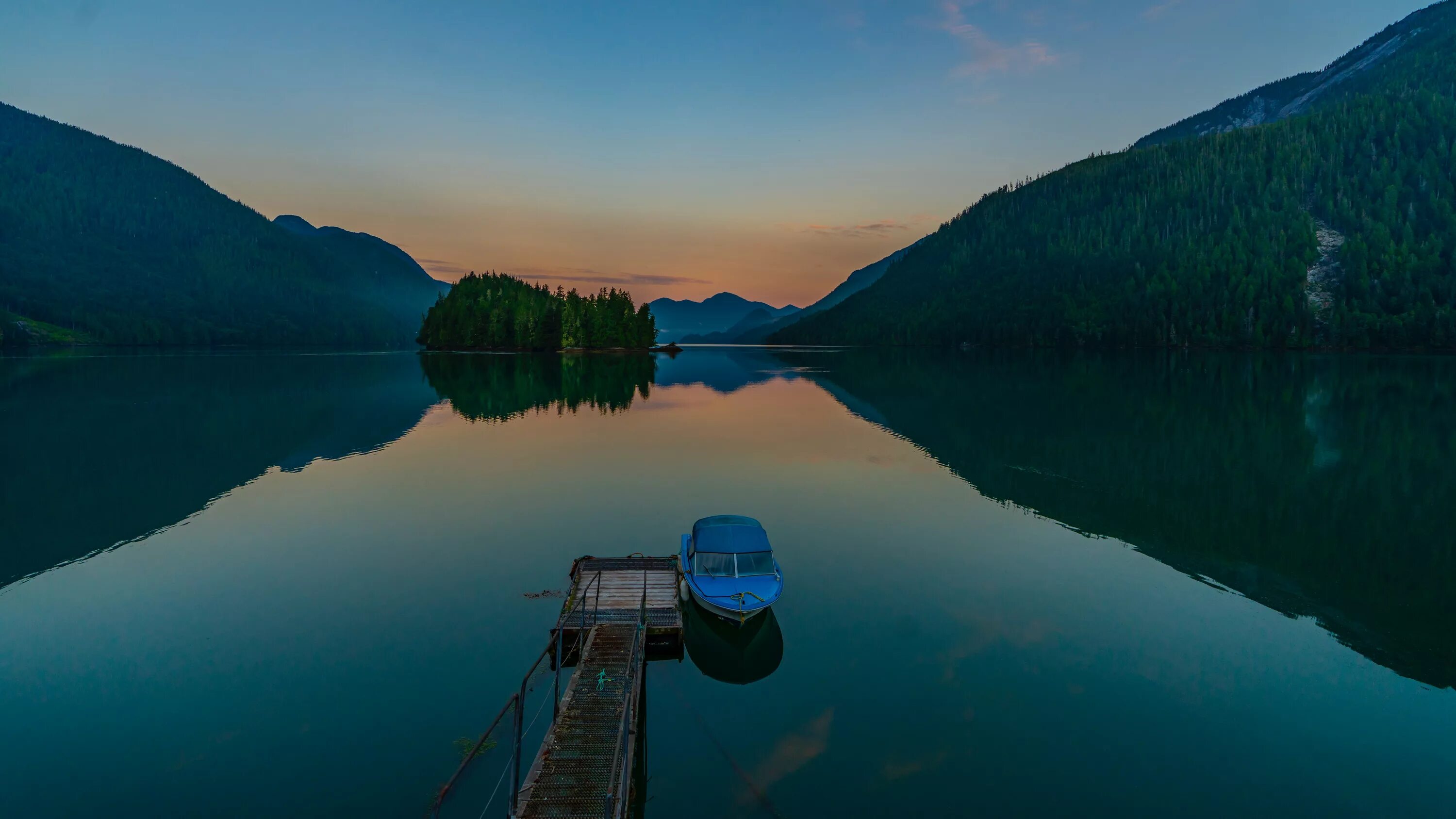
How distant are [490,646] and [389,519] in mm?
19886

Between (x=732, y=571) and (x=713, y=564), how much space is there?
34.2 inches

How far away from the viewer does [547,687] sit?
21188 millimetres

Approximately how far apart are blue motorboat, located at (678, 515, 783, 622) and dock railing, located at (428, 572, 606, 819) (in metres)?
4.89

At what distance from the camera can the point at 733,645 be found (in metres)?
24.4

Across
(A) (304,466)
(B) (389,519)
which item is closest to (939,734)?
(B) (389,519)

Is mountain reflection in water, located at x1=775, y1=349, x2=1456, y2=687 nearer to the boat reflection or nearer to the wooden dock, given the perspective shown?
the boat reflection

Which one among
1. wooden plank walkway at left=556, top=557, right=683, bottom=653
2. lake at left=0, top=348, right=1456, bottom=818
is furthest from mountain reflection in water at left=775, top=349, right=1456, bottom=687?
wooden plank walkway at left=556, top=557, right=683, bottom=653

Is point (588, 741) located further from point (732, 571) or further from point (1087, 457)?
point (1087, 457)

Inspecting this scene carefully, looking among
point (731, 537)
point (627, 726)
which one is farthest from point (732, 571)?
point (627, 726)

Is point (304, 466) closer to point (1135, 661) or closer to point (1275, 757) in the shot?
point (1135, 661)

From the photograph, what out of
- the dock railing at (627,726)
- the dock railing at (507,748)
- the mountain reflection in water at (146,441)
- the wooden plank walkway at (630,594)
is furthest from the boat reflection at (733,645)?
the mountain reflection in water at (146,441)

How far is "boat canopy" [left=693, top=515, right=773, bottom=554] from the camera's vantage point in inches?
1055

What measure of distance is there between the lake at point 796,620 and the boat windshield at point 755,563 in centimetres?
239

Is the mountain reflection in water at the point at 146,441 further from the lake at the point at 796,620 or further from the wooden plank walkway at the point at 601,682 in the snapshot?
the wooden plank walkway at the point at 601,682
